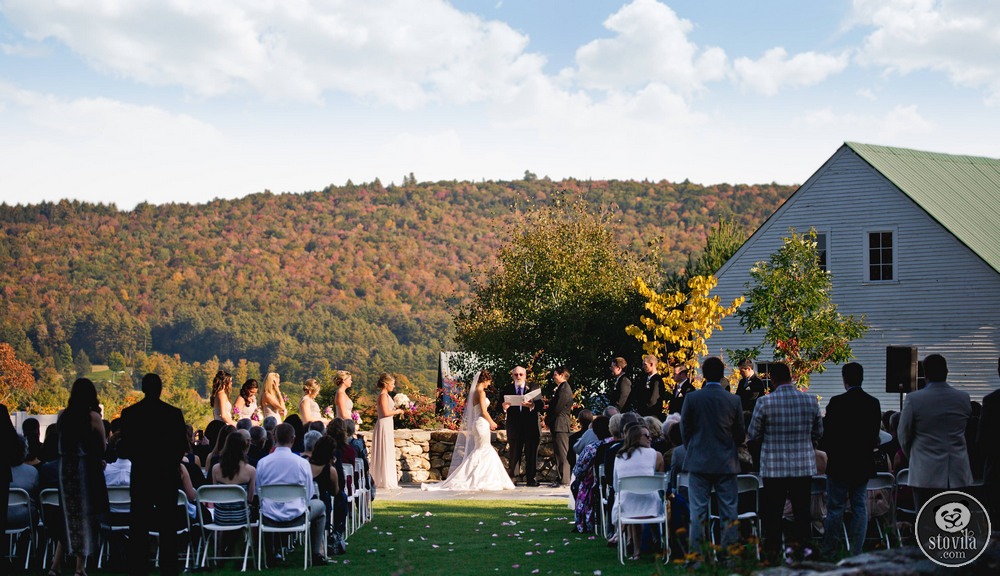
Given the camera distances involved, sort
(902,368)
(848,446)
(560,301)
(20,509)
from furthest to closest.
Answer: (560,301) < (902,368) < (20,509) < (848,446)

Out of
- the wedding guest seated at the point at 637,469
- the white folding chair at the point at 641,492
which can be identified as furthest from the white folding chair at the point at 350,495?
the white folding chair at the point at 641,492

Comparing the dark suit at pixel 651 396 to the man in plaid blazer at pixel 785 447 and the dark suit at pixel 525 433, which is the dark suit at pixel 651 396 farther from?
the man in plaid blazer at pixel 785 447

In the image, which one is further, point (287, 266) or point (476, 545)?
point (287, 266)

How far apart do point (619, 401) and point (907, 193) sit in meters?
16.2

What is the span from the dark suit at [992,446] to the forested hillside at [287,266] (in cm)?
6641

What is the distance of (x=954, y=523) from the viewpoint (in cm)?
805

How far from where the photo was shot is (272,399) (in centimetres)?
1759

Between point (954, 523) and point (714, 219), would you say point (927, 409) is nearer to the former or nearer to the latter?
point (954, 523)

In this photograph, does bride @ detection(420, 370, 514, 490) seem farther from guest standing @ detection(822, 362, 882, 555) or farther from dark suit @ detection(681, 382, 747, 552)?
guest standing @ detection(822, 362, 882, 555)

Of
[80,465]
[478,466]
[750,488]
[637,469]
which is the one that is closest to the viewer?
[80,465]

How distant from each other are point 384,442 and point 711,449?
35.1 feet

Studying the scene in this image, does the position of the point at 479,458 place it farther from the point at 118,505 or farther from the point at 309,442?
the point at 118,505

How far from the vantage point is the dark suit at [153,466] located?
9734 mm

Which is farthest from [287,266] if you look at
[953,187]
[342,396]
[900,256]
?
[342,396]
